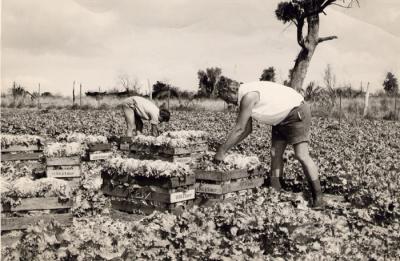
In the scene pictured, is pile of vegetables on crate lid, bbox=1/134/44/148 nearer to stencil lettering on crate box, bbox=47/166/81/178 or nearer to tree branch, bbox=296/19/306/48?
stencil lettering on crate box, bbox=47/166/81/178

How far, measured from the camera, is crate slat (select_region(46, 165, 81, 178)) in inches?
267

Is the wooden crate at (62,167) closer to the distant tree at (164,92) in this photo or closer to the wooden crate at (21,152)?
the wooden crate at (21,152)

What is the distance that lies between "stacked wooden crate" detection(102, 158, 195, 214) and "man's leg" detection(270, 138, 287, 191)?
4.06 feet

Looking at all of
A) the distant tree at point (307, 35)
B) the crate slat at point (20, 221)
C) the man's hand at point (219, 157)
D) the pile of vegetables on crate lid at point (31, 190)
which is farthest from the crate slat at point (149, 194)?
the distant tree at point (307, 35)

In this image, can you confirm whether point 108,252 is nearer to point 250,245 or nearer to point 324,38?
point 250,245

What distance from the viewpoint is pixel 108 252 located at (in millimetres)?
3736

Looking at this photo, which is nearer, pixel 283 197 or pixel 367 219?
pixel 367 219

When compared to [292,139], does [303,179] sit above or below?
below

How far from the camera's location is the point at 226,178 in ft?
18.3

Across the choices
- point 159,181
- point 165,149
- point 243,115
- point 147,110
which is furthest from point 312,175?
point 147,110

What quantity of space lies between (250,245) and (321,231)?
696mm

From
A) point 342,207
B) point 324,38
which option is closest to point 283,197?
point 342,207

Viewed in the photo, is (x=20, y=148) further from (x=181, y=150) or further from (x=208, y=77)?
(x=208, y=77)

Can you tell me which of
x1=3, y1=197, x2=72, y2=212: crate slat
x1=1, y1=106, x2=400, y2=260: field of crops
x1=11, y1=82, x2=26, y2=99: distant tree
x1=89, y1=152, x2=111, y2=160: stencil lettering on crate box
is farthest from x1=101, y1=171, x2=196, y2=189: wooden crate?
x1=11, y1=82, x2=26, y2=99: distant tree
